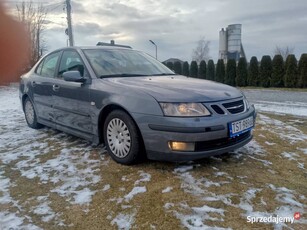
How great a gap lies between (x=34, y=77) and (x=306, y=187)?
4.58 meters

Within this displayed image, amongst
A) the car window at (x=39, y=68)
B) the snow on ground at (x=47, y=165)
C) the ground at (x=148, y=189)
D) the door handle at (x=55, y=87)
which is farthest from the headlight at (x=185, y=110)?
the car window at (x=39, y=68)

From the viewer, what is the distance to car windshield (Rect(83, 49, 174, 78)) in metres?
3.88

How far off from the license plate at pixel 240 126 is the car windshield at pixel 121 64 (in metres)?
1.48

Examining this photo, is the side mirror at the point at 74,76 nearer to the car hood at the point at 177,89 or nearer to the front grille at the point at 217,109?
the car hood at the point at 177,89

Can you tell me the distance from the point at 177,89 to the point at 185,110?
35 centimetres

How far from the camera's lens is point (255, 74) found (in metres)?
16.1

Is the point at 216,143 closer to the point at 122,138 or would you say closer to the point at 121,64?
the point at 122,138

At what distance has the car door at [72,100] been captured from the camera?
3832 millimetres

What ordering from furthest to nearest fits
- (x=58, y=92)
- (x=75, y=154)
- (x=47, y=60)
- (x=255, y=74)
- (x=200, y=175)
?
1. (x=255, y=74)
2. (x=47, y=60)
3. (x=58, y=92)
4. (x=75, y=154)
5. (x=200, y=175)

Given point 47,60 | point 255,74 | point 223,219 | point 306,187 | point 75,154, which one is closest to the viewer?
point 223,219

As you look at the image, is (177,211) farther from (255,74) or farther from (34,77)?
(255,74)

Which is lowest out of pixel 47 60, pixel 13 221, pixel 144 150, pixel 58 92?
pixel 13 221

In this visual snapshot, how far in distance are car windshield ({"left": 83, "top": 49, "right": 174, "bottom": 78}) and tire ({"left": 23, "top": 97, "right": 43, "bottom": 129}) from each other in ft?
6.61

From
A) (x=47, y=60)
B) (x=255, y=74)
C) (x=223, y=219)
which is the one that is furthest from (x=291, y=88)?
(x=223, y=219)
